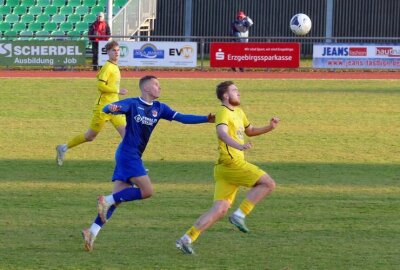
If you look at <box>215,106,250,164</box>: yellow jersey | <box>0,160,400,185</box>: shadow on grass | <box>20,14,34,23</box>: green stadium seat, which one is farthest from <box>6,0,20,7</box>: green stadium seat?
<box>215,106,250,164</box>: yellow jersey

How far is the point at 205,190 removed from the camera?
15.2 metres

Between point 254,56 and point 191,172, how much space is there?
19.5 m

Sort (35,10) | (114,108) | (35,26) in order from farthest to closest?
(35,10), (35,26), (114,108)

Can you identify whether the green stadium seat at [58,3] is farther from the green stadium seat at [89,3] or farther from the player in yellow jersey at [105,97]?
the player in yellow jersey at [105,97]

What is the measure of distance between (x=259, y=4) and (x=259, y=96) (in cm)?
1773

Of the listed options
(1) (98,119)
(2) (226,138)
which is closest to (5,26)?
(1) (98,119)

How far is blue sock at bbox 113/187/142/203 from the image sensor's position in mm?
11250

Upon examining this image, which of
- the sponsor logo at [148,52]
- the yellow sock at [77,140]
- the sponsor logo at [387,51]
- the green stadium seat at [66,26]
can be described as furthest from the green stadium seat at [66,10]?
the yellow sock at [77,140]

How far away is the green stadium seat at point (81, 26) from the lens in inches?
1738

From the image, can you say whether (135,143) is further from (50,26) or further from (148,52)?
(50,26)

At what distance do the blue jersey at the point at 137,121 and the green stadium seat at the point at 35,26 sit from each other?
111 ft

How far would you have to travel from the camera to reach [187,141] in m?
20.8

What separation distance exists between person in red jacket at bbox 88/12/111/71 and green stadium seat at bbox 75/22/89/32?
6384 millimetres

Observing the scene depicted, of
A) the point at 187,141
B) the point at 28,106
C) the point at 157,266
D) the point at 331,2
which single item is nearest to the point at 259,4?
the point at 331,2
